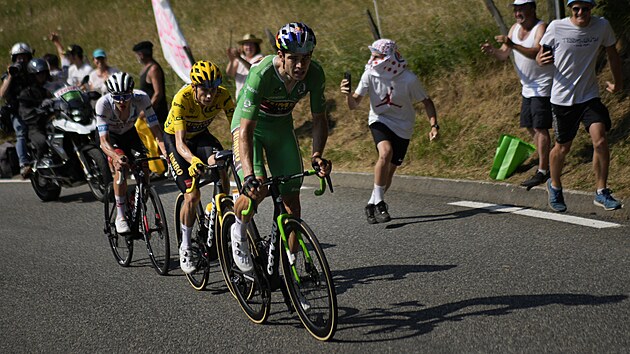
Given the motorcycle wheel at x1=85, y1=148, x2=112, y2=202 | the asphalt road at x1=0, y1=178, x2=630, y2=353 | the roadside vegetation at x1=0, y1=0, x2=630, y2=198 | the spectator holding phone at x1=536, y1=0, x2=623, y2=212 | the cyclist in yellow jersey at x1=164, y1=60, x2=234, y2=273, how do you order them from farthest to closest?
the motorcycle wheel at x1=85, y1=148, x2=112, y2=202
the roadside vegetation at x1=0, y1=0, x2=630, y2=198
the spectator holding phone at x1=536, y1=0, x2=623, y2=212
the cyclist in yellow jersey at x1=164, y1=60, x2=234, y2=273
the asphalt road at x1=0, y1=178, x2=630, y2=353

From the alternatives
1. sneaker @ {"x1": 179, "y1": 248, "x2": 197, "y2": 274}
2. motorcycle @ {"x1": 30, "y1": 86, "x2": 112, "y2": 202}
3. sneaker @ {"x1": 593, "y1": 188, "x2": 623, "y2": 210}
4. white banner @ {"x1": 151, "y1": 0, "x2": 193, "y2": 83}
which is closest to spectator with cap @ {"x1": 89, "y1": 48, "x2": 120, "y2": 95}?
white banner @ {"x1": 151, "y1": 0, "x2": 193, "y2": 83}

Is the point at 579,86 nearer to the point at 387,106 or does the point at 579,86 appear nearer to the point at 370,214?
the point at 387,106

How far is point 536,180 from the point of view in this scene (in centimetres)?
1052

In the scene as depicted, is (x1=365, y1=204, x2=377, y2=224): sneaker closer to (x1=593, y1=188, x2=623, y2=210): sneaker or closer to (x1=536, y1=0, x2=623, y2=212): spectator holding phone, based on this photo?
(x1=536, y1=0, x2=623, y2=212): spectator holding phone

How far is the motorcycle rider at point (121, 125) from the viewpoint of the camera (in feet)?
29.2

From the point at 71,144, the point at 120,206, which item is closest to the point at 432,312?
the point at 120,206

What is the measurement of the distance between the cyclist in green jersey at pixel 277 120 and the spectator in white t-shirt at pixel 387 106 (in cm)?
317

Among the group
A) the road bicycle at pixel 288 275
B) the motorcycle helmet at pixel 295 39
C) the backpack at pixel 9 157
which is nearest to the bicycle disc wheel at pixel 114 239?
the road bicycle at pixel 288 275

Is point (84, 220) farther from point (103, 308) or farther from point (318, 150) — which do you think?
point (318, 150)

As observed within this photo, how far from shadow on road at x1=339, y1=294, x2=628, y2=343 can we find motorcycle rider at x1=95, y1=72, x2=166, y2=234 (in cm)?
294

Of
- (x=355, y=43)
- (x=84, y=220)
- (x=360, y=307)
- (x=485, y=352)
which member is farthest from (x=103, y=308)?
(x=355, y=43)

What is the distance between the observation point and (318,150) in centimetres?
644

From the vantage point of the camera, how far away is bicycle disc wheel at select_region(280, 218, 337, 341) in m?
5.67

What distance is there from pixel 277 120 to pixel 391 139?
136 inches
